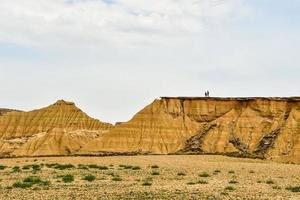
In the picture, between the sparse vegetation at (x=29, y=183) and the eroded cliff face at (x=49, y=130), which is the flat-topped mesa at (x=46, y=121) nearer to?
the eroded cliff face at (x=49, y=130)

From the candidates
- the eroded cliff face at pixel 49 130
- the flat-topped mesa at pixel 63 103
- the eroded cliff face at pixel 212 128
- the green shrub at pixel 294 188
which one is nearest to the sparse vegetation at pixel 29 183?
the green shrub at pixel 294 188

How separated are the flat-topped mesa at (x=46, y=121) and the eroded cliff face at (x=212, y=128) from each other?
35.6m

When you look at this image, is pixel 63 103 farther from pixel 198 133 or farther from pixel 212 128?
pixel 212 128

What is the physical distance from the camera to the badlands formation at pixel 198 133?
88312mm

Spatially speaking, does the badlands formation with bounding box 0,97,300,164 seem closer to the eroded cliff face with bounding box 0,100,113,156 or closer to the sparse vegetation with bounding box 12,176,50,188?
the eroded cliff face with bounding box 0,100,113,156

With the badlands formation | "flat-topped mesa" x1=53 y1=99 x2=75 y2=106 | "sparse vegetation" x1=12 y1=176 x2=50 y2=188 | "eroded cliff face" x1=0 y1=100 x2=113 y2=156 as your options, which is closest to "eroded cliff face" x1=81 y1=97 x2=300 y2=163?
the badlands formation

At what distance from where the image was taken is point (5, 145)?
133125 millimetres

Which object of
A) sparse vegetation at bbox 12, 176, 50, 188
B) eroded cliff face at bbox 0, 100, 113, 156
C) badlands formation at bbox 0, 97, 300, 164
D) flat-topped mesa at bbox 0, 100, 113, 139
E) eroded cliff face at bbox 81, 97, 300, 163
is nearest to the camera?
sparse vegetation at bbox 12, 176, 50, 188

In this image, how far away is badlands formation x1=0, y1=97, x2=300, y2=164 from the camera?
88312 mm

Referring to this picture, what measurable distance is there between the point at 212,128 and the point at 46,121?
186 ft

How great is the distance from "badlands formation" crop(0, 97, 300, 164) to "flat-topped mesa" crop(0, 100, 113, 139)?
28.5 ft

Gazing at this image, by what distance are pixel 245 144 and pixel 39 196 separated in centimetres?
6723

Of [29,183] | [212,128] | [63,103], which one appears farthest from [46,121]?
[29,183]

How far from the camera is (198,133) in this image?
330ft
